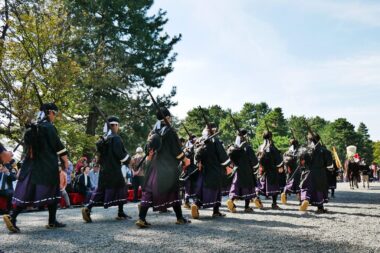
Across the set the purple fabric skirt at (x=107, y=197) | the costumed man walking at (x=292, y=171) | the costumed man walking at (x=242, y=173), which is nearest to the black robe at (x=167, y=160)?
the purple fabric skirt at (x=107, y=197)

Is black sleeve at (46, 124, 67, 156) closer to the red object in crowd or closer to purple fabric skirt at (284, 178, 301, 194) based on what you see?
the red object in crowd

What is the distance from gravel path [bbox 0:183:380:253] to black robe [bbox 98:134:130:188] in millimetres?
835

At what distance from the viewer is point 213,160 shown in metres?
9.53

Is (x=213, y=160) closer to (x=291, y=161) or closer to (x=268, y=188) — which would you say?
(x=268, y=188)

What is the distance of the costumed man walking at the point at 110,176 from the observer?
8.59 m

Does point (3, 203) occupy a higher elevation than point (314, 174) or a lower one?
lower

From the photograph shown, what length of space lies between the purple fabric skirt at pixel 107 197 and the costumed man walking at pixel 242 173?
3024mm

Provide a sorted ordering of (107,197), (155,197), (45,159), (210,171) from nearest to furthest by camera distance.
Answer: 1. (45,159)
2. (155,197)
3. (107,197)
4. (210,171)

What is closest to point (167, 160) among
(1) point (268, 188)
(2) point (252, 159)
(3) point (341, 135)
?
(2) point (252, 159)

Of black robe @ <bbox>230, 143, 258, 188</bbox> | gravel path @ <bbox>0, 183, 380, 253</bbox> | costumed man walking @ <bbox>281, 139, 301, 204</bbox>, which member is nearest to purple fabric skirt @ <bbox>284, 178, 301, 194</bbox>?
costumed man walking @ <bbox>281, 139, 301, 204</bbox>

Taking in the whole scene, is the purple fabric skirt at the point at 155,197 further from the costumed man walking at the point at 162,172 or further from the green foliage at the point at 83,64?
the green foliage at the point at 83,64

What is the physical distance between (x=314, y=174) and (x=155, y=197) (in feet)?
15.5

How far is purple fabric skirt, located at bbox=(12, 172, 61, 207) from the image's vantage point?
7.14m

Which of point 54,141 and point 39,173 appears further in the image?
point 54,141
